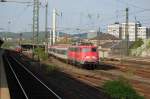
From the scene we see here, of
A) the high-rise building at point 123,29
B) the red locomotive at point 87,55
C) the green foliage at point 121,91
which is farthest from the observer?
the high-rise building at point 123,29

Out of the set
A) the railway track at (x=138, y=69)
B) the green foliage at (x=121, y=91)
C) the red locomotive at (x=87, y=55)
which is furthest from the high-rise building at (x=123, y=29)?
the green foliage at (x=121, y=91)

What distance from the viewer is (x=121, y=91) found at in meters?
20.3

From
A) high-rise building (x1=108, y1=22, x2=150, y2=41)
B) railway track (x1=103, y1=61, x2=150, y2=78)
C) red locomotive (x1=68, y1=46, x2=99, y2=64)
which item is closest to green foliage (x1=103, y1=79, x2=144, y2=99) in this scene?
railway track (x1=103, y1=61, x2=150, y2=78)

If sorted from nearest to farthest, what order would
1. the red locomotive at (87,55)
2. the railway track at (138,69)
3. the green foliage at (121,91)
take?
the green foliage at (121,91), the railway track at (138,69), the red locomotive at (87,55)

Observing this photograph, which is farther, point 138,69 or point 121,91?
point 138,69

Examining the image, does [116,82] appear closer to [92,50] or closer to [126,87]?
[126,87]

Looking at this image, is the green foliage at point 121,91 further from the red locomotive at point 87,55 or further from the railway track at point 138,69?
the red locomotive at point 87,55

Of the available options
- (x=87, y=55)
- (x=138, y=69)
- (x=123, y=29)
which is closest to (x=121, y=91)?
(x=138, y=69)

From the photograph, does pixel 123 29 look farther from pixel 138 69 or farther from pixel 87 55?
pixel 138 69

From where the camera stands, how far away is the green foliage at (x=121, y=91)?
778 inches

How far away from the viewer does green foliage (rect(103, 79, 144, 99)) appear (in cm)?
1977

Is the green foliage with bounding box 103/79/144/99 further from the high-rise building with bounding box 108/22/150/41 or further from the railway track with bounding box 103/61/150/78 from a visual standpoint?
the high-rise building with bounding box 108/22/150/41

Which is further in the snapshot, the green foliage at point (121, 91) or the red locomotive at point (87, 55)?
the red locomotive at point (87, 55)

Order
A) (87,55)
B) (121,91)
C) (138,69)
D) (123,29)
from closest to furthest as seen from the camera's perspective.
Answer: (121,91)
(138,69)
(87,55)
(123,29)
